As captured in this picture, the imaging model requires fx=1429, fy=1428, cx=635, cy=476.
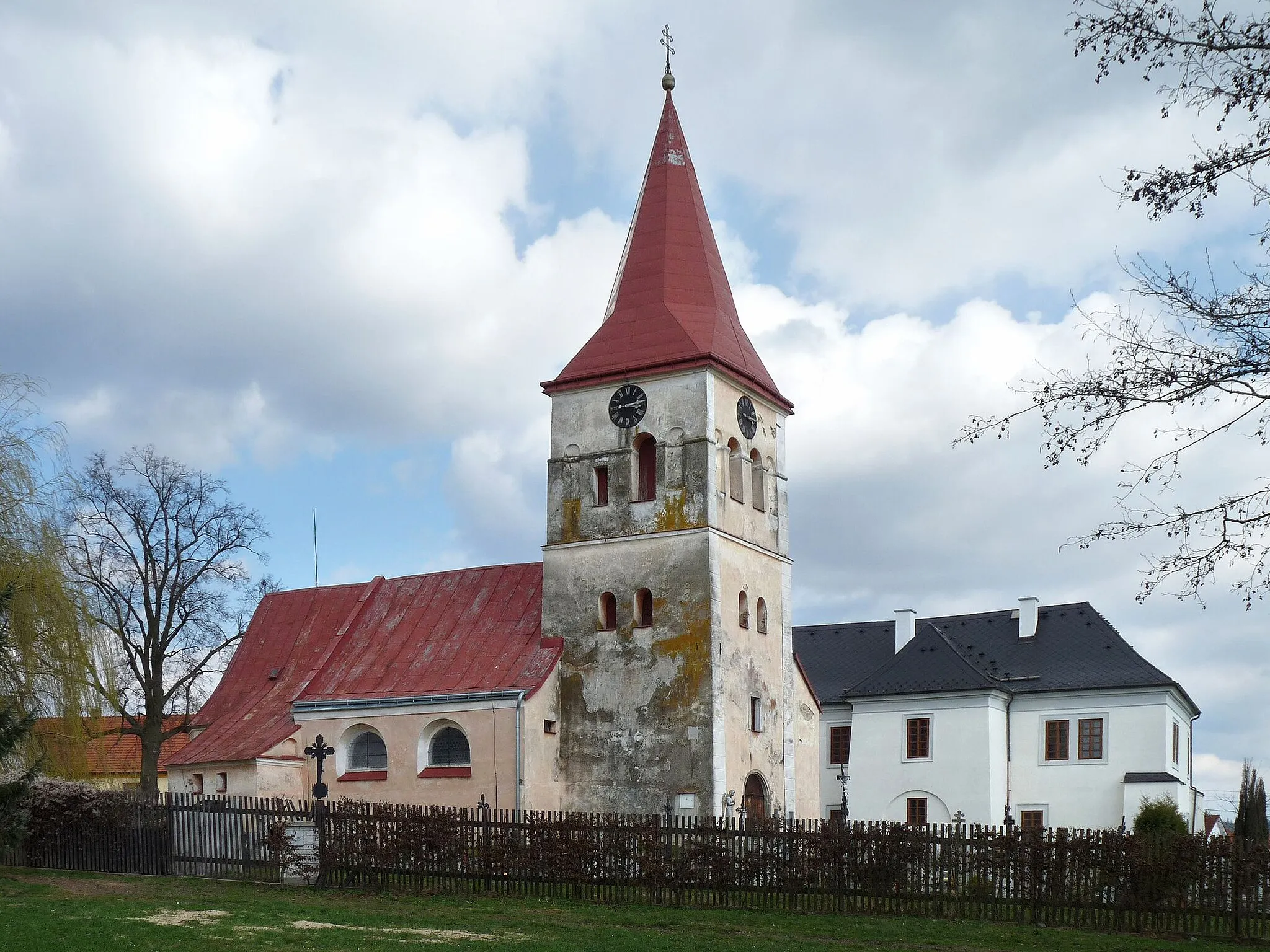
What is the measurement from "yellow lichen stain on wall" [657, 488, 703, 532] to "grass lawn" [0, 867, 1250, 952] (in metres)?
12.6

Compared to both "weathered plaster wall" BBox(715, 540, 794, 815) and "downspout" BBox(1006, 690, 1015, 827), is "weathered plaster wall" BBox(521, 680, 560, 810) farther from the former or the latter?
"downspout" BBox(1006, 690, 1015, 827)

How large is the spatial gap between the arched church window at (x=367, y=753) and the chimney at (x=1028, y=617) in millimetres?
24507

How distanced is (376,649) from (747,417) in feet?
39.7

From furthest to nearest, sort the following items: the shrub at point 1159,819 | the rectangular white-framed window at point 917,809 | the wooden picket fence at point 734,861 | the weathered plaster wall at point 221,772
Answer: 1. the rectangular white-framed window at point 917,809
2. the shrub at point 1159,819
3. the weathered plaster wall at point 221,772
4. the wooden picket fence at point 734,861

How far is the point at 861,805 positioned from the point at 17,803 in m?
30.5

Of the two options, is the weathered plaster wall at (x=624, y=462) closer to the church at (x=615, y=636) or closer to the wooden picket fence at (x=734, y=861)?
the church at (x=615, y=636)

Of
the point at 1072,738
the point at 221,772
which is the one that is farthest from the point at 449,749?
the point at 1072,738

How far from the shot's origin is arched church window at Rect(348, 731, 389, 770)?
37.2m

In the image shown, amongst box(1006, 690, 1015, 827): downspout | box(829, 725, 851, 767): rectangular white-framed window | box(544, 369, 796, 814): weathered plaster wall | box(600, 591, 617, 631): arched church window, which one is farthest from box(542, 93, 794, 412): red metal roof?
box(829, 725, 851, 767): rectangular white-framed window

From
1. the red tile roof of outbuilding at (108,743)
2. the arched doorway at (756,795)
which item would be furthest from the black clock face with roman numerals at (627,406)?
the red tile roof of outbuilding at (108,743)

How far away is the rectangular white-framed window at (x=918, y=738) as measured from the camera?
1886 inches

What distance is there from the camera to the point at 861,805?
48.8m

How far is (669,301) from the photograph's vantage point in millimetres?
37906

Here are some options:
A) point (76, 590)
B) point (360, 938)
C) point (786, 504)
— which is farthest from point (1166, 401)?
point (786, 504)
